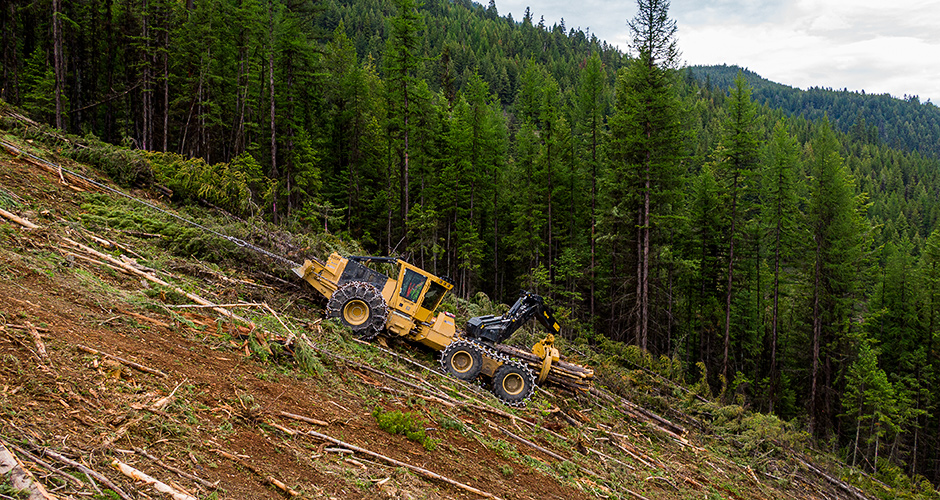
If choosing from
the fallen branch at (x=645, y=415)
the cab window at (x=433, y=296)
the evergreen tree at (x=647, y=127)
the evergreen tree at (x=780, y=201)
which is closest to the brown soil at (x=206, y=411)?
the cab window at (x=433, y=296)

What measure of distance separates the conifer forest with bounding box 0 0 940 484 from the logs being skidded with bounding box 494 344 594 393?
11.2 meters

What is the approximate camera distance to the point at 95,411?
17.4 feet

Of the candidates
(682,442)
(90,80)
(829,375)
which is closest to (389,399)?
(682,442)

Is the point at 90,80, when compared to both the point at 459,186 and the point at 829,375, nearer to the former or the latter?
the point at 459,186

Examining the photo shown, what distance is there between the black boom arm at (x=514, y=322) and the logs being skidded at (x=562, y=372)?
0.53m

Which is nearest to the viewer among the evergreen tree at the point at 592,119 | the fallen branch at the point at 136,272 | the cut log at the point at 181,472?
the cut log at the point at 181,472

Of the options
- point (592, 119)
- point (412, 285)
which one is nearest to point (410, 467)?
point (412, 285)

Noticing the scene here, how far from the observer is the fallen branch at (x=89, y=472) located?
432 centimetres

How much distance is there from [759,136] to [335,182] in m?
28.0

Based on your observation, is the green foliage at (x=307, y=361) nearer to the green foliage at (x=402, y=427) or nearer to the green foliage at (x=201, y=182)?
the green foliage at (x=402, y=427)

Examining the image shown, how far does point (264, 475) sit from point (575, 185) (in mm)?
31905

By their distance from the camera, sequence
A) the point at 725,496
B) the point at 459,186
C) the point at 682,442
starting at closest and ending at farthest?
the point at 725,496 → the point at 682,442 → the point at 459,186

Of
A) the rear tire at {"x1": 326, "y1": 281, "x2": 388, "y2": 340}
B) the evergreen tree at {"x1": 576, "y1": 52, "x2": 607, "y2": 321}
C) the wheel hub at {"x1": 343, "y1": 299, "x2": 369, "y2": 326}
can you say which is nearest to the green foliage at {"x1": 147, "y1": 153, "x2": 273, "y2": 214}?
the rear tire at {"x1": 326, "y1": 281, "x2": 388, "y2": 340}

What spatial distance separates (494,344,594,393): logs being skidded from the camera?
44.3 feet
